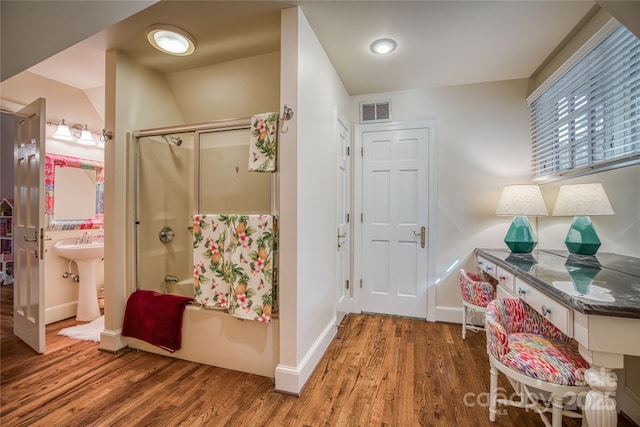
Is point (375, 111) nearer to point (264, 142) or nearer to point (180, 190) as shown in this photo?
point (264, 142)

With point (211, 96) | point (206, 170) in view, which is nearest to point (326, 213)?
point (206, 170)

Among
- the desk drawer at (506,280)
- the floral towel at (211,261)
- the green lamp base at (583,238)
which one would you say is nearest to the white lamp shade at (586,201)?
the green lamp base at (583,238)

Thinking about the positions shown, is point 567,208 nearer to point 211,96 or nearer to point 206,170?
point 206,170

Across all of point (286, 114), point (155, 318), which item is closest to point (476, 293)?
point (286, 114)

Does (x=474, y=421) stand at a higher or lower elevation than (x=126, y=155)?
lower

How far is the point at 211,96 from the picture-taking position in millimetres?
2656

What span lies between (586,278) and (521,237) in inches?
37.7

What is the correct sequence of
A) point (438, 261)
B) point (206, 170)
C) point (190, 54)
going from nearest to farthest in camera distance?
point (190, 54) → point (206, 170) → point (438, 261)

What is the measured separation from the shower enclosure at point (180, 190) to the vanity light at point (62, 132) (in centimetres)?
122

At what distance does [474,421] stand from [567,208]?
1494 millimetres

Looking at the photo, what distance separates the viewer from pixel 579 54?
1.91 meters

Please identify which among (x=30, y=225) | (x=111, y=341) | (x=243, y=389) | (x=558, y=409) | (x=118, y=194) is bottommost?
(x=243, y=389)

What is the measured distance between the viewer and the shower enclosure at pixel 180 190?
233 centimetres

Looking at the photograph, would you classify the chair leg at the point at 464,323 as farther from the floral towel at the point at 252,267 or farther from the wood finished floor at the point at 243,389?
the floral towel at the point at 252,267
